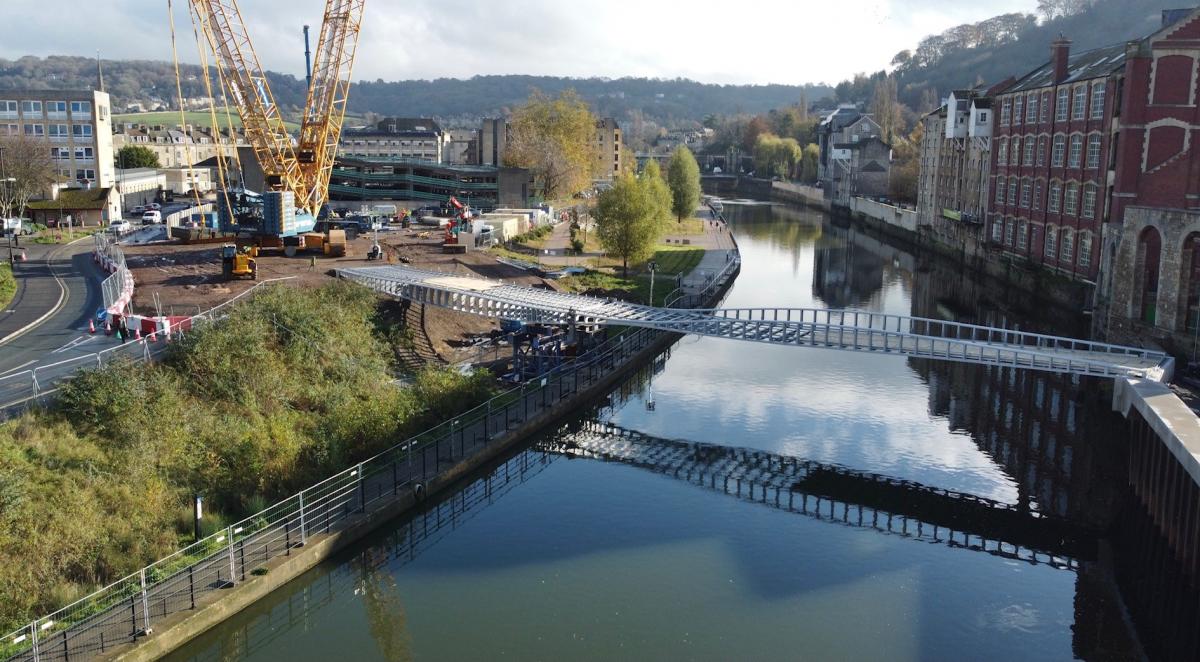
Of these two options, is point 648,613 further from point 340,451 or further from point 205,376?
point 205,376

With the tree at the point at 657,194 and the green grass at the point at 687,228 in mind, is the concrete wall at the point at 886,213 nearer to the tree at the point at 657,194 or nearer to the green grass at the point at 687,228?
the green grass at the point at 687,228

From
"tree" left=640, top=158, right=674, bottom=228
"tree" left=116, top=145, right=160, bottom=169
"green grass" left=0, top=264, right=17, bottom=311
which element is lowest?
"green grass" left=0, top=264, right=17, bottom=311

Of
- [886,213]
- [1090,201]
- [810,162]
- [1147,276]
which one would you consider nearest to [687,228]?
[886,213]

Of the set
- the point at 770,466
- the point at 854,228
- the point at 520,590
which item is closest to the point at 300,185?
the point at 770,466

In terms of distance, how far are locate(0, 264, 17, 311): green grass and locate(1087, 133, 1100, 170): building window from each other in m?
47.0

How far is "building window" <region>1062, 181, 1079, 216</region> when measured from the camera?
50.7 m

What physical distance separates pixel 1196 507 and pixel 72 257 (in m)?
48.1

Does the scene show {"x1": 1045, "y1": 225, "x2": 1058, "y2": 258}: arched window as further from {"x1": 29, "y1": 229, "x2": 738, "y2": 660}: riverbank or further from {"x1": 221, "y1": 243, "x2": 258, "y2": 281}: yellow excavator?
{"x1": 221, "y1": 243, "x2": 258, "y2": 281}: yellow excavator

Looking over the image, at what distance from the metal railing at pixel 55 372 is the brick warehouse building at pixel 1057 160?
40.5 m

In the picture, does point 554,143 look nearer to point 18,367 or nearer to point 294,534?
point 18,367

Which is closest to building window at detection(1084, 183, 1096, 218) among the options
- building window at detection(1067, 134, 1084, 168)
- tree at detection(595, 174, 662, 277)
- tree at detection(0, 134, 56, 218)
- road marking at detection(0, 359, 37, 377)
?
building window at detection(1067, 134, 1084, 168)

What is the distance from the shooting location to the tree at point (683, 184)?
8662cm

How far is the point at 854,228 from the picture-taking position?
9888 cm

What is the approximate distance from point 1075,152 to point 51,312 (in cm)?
4684
